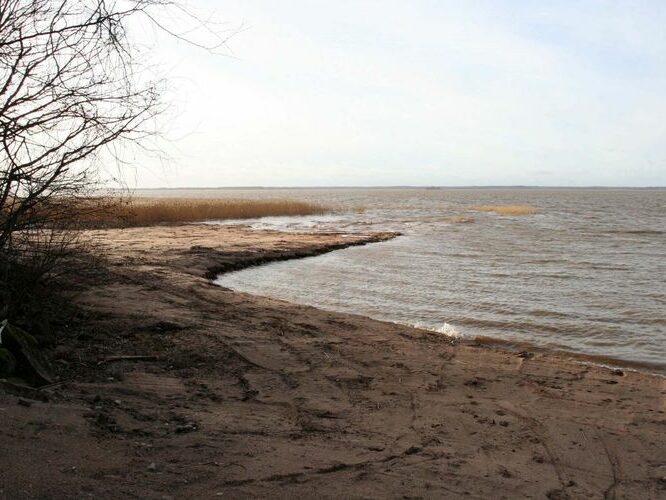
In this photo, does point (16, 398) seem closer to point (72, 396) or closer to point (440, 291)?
point (72, 396)

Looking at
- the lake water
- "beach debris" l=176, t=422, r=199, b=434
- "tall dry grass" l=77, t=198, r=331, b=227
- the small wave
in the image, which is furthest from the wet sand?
"tall dry grass" l=77, t=198, r=331, b=227

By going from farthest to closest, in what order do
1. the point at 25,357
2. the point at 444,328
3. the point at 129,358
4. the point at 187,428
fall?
the point at 444,328, the point at 129,358, the point at 25,357, the point at 187,428

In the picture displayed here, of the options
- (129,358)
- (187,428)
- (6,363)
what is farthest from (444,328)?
(6,363)

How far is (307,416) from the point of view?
4.98 meters

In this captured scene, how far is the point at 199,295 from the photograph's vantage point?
988 cm

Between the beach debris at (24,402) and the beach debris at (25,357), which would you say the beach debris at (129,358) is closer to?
the beach debris at (25,357)

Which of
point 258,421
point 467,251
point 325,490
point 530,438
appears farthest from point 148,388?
point 467,251

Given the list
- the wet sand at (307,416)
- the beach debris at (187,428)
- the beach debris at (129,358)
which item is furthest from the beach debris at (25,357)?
the beach debris at (187,428)

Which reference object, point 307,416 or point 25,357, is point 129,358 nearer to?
point 25,357

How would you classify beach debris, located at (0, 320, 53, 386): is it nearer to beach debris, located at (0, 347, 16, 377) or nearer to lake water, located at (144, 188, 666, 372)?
beach debris, located at (0, 347, 16, 377)

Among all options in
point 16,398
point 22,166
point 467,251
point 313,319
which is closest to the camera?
point 16,398

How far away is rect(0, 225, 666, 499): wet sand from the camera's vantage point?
3.59m

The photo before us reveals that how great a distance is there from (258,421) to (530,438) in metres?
2.39

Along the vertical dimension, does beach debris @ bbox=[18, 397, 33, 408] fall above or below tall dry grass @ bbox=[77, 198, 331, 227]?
below
